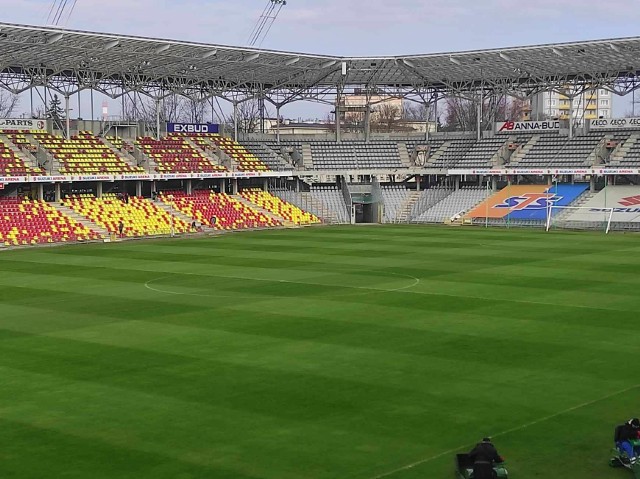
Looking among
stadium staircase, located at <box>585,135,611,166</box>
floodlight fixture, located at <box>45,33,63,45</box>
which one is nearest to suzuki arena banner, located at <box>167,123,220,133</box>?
floodlight fixture, located at <box>45,33,63,45</box>

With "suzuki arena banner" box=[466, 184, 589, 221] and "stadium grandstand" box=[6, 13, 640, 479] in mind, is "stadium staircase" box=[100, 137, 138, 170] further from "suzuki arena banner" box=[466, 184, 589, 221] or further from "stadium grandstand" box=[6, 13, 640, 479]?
"suzuki arena banner" box=[466, 184, 589, 221]

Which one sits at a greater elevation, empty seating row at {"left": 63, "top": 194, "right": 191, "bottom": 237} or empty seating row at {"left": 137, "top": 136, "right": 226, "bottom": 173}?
empty seating row at {"left": 137, "top": 136, "right": 226, "bottom": 173}

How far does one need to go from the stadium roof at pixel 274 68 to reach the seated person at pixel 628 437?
167 ft

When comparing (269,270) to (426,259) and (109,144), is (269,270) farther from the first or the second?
(109,144)

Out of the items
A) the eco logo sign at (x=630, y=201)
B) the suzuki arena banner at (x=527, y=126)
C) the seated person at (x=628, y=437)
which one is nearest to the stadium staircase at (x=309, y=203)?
the suzuki arena banner at (x=527, y=126)

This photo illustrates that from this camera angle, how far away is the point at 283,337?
26500 millimetres

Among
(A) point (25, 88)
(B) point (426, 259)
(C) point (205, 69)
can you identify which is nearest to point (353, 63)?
(C) point (205, 69)

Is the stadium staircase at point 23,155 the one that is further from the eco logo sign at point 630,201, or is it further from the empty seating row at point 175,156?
the eco logo sign at point 630,201

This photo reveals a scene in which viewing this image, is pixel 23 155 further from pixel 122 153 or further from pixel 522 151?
pixel 522 151

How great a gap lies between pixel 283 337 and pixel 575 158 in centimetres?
5696

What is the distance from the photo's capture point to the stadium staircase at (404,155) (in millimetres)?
86625

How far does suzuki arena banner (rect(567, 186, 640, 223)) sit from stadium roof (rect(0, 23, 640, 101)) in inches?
326

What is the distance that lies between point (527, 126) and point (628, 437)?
238 ft

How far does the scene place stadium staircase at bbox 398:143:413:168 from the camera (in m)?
86.6
